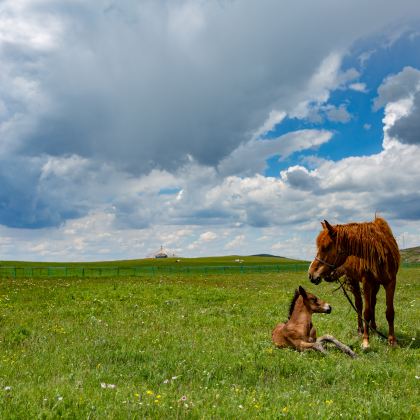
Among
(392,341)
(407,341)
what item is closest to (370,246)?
(392,341)

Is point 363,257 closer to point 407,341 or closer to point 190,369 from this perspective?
point 407,341

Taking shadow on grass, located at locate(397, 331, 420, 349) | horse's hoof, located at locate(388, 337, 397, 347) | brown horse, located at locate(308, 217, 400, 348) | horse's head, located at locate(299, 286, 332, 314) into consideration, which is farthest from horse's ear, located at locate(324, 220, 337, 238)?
shadow on grass, located at locate(397, 331, 420, 349)

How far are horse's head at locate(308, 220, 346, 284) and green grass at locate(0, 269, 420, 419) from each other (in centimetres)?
200

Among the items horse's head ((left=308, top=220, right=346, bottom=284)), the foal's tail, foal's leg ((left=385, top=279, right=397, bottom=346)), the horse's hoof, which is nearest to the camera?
the foal's tail

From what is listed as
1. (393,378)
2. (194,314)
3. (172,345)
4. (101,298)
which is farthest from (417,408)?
(101,298)

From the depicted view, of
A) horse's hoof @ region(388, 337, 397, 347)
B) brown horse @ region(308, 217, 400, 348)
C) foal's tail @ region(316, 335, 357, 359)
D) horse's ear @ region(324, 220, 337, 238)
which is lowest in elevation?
horse's hoof @ region(388, 337, 397, 347)

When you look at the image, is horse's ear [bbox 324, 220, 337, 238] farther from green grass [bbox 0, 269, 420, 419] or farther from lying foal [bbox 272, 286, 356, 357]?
green grass [bbox 0, 269, 420, 419]

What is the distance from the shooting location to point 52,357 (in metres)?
9.94

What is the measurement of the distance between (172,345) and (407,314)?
10.8m

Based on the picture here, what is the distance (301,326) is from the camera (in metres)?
11.3

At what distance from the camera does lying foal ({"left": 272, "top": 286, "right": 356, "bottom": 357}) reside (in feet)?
36.2

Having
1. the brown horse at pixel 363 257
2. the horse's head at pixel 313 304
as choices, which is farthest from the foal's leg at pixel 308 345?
the brown horse at pixel 363 257

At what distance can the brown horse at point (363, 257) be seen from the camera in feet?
39.3

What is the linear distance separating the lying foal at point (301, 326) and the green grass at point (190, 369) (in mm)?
409
